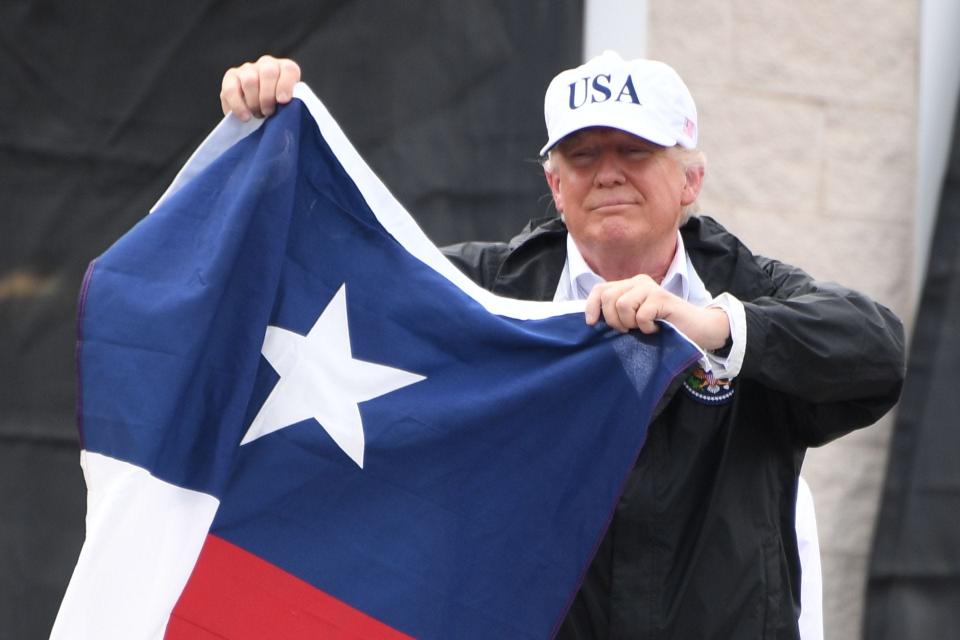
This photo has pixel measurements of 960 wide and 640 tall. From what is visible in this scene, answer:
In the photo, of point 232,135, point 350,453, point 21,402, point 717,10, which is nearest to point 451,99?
point 717,10

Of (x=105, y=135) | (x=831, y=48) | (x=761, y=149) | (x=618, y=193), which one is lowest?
(x=618, y=193)

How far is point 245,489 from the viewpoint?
276 cm

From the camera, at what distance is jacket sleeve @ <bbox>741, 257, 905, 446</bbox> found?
270 centimetres

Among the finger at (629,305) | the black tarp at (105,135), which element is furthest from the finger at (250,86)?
the black tarp at (105,135)

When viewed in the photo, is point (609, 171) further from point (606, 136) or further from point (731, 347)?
point (731, 347)

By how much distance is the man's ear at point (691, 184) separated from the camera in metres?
2.97

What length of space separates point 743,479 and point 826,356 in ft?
0.82

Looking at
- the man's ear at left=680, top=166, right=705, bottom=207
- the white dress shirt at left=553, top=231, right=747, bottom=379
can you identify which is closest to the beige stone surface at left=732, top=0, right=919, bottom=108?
the man's ear at left=680, top=166, right=705, bottom=207

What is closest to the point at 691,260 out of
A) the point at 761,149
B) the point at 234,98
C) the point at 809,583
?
the point at 809,583

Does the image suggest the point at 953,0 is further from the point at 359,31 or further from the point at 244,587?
the point at 244,587

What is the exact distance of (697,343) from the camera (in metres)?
2.69

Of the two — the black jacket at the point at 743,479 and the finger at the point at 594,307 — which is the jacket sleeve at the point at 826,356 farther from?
the finger at the point at 594,307

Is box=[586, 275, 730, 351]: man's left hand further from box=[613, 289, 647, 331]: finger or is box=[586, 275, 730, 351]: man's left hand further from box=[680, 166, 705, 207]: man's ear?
box=[680, 166, 705, 207]: man's ear

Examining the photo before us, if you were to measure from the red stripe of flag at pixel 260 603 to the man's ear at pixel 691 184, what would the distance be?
876 millimetres
